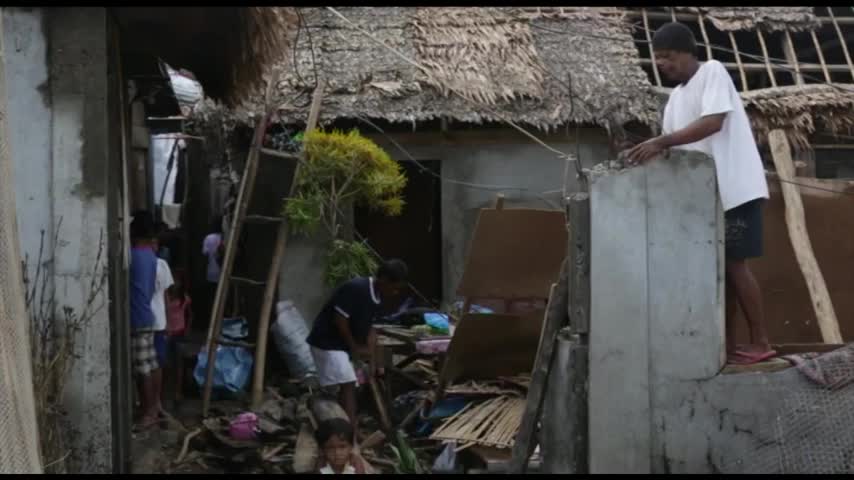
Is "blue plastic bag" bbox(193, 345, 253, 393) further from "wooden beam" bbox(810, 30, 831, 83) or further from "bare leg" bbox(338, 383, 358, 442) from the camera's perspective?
"wooden beam" bbox(810, 30, 831, 83)

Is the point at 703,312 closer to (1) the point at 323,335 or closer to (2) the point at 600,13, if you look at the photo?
(1) the point at 323,335

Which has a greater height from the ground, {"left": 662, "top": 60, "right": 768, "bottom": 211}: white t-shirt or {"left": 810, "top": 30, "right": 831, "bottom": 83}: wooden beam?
{"left": 810, "top": 30, "right": 831, "bottom": 83}: wooden beam

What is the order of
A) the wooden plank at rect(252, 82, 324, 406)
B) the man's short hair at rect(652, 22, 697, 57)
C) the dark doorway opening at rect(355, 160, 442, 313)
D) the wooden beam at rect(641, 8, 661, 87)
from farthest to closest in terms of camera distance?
the dark doorway opening at rect(355, 160, 442, 313) < the wooden beam at rect(641, 8, 661, 87) < the wooden plank at rect(252, 82, 324, 406) < the man's short hair at rect(652, 22, 697, 57)

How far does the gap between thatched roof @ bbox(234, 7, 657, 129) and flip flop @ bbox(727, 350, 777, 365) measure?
217 inches

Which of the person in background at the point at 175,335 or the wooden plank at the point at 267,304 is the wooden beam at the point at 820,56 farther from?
the person in background at the point at 175,335

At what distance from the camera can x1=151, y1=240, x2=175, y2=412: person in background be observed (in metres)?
8.77

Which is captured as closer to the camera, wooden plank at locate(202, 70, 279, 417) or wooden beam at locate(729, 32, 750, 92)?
wooden plank at locate(202, 70, 279, 417)

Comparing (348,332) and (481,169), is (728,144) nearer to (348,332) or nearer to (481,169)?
(348,332)

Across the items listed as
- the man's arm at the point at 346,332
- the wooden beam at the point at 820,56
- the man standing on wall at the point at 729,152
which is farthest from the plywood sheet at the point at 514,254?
the wooden beam at the point at 820,56

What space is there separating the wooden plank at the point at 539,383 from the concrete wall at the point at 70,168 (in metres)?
2.32

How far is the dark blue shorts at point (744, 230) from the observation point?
5.32m

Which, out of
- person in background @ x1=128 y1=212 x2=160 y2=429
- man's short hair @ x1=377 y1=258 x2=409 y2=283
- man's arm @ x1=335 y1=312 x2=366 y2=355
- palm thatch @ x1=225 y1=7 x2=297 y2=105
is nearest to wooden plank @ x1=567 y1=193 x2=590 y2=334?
man's short hair @ x1=377 y1=258 x2=409 y2=283

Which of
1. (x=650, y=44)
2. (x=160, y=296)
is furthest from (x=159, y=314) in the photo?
(x=650, y=44)

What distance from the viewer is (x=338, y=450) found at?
589 cm
